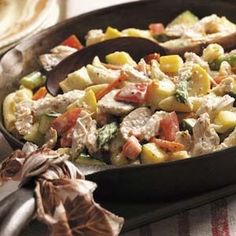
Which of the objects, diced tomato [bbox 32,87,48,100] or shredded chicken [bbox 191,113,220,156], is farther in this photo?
diced tomato [bbox 32,87,48,100]

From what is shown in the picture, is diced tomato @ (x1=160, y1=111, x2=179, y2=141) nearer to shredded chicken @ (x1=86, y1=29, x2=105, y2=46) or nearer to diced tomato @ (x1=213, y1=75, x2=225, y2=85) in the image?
diced tomato @ (x1=213, y1=75, x2=225, y2=85)

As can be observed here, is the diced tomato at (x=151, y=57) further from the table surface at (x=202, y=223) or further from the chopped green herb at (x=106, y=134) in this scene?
the table surface at (x=202, y=223)

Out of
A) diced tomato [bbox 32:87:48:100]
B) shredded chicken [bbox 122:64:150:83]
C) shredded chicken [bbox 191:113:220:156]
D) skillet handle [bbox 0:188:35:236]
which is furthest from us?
diced tomato [bbox 32:87:48:100]

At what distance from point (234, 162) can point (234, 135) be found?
91 millimetres

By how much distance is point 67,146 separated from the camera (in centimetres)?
201

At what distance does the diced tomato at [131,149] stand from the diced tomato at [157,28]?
2.57 ft

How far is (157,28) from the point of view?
2613 mm

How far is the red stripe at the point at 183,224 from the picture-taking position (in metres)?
1.83

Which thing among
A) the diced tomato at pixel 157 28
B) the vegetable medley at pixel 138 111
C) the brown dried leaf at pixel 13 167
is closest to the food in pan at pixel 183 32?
the diced tomato at pixel 157 28

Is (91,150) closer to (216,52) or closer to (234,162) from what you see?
(234,162)

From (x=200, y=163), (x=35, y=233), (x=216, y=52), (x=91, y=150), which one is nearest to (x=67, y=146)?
(x=91, y=150)

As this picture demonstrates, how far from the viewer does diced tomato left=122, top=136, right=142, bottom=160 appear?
1882 mm

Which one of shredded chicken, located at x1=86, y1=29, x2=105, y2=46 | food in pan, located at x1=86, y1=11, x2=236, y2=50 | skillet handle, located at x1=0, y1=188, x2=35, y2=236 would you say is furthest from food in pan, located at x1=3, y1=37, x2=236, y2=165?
skillet handle, located at x1=0, y1=188, x2=35, y2=236

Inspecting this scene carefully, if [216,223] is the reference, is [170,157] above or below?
above
